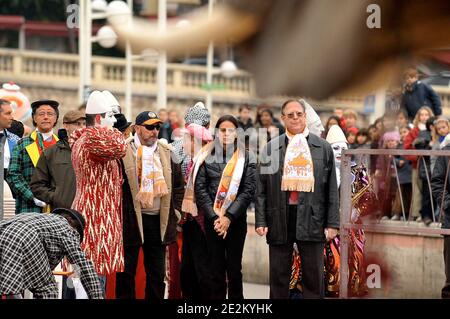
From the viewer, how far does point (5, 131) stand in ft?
37.7

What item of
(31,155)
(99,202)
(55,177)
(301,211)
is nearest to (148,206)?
(99,202)

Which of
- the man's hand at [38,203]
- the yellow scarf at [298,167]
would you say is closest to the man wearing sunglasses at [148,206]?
the man's hand at [38,203]

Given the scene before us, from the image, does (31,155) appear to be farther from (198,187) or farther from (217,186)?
(217,186)

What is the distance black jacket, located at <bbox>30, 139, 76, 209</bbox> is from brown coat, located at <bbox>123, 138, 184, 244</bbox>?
18.4 inches

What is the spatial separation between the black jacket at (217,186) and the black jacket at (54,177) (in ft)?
3.42

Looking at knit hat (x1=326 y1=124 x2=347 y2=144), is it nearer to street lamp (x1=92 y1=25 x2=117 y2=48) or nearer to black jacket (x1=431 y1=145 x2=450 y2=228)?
black jacket (x1=431 y1=145 x2=450 y2=228)

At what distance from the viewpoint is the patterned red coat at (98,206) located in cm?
1009

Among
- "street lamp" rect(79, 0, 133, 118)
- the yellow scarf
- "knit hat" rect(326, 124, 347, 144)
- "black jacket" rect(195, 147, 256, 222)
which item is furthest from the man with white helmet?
"knit hat" rect(326, 124, 347, 144)

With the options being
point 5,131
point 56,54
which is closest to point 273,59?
point 5,131

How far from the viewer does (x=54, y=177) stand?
10.7 m

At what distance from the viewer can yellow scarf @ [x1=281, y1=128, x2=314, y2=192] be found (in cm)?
1007

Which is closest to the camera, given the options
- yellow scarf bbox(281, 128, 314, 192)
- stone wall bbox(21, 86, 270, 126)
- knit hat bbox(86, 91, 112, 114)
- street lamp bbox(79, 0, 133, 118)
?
street lamp bbox(79, 0, 133, 118)

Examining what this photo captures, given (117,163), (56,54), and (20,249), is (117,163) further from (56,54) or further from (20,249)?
(56,54)

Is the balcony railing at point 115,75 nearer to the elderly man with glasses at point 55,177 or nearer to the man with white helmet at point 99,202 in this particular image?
the man with white helmet at point 99,202
